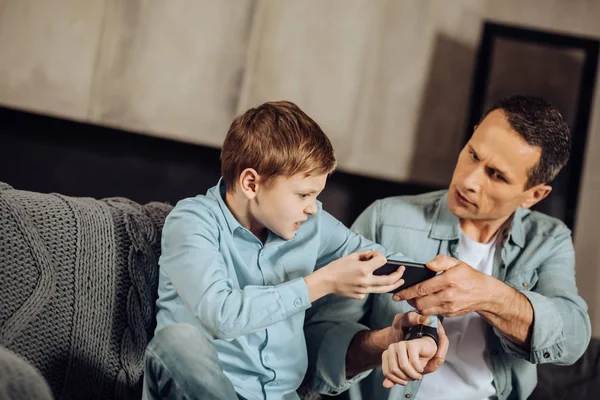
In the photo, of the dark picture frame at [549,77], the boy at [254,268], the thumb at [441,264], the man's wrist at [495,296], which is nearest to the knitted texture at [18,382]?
the boy at [254,268]

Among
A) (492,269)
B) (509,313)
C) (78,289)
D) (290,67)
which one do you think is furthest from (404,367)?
(290,67)

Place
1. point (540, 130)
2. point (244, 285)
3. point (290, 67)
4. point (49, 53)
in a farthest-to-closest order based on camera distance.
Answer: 1. point (290, 67)
2. point (49, 53)
3. point (540, 130)
4. point (244, 285)

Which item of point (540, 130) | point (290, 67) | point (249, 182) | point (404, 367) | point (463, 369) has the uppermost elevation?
point (290, 67)

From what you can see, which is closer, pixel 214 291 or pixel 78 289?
pixel 214 291

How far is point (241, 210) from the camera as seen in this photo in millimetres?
1531

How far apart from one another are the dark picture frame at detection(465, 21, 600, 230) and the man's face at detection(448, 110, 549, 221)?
3.35ft

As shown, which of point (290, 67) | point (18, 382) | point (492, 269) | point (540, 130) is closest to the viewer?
point (18, 382)

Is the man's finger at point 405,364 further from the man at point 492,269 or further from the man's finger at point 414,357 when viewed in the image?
the man at point 492,269

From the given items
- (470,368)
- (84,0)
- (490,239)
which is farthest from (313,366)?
(84,0)

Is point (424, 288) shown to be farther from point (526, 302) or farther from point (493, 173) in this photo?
point (493, 173)

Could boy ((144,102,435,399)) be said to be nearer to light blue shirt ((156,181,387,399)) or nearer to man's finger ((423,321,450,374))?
light blue shirt ((156,181,387,399))

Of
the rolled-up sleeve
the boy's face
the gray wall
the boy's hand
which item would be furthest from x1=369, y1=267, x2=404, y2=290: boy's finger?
the gray wall

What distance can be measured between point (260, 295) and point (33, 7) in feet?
5.78

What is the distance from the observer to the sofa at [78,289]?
4.47 feet
